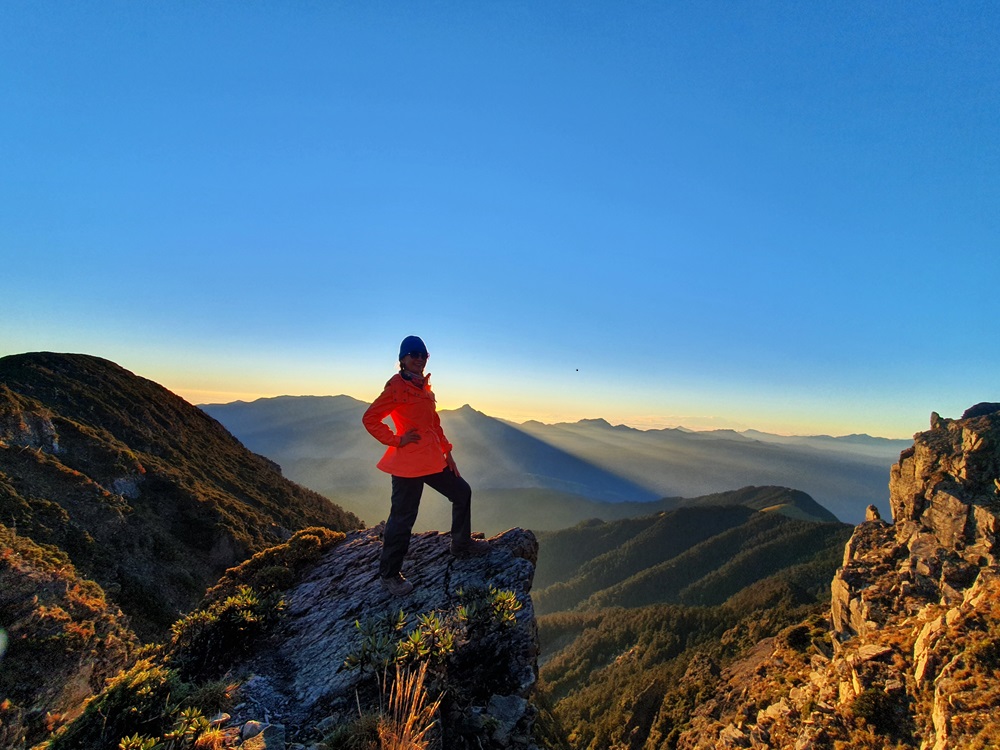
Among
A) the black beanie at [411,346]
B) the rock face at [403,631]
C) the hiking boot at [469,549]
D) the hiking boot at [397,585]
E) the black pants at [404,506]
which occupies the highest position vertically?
the black beanie at [411,346]

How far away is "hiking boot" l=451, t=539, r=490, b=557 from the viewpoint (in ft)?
26.6

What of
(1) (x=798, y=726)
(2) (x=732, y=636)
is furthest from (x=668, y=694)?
(1) (x=798, y=726)

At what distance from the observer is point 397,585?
7328 mm

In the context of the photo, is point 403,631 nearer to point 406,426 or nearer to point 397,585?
point 397,585

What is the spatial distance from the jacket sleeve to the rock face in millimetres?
2535

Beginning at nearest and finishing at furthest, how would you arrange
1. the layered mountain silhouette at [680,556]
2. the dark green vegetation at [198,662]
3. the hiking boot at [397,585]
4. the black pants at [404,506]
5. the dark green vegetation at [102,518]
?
the dark green vegetation at [198,662] → the black pants at [404,506] → the hiking boot at [397,585] → the dark green vegetation at [102,518] → the layered mountain silhouette at [680,556]

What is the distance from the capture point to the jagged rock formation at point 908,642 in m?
16.6

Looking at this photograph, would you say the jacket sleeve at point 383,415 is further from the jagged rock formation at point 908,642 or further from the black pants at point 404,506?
the jagged rock formation at point 908,642

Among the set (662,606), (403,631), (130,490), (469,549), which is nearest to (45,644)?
(403,631)

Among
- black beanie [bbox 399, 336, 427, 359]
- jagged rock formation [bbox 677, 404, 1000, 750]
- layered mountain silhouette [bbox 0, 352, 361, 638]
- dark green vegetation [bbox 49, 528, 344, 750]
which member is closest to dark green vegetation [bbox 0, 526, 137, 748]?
layered mountain silhouette [bbox 0, 352, 361, 638]

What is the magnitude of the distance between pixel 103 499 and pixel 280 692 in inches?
978

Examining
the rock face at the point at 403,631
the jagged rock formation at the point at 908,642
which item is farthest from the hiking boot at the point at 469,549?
the jagged rock formation at the point at 908,642

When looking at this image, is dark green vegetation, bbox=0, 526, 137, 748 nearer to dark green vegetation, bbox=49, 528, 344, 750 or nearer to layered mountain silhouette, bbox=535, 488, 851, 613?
dark green vegetation, bbox=49, 528, 344, 750

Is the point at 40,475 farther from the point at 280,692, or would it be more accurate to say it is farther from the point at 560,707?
the point at 560,707
